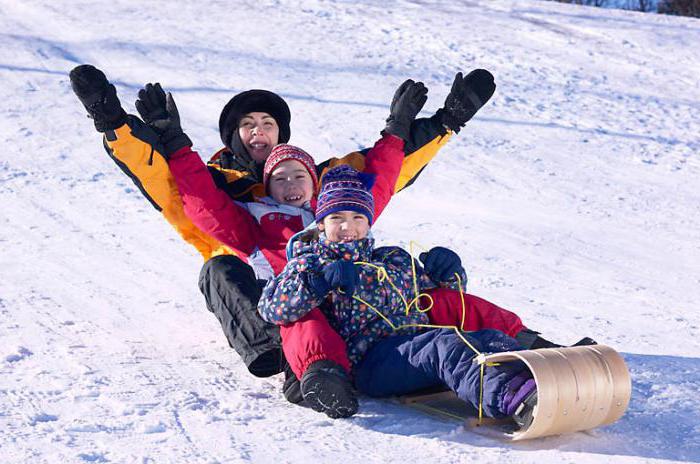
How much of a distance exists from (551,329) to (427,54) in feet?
18.7

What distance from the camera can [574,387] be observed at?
2.62 metres

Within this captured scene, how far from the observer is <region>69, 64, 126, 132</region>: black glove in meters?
3.49

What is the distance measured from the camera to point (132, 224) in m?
5.23

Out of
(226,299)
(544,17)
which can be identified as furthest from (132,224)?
(544,17)

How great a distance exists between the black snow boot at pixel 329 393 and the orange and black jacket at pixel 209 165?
1029mm

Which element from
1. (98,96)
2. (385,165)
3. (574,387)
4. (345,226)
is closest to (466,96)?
(385,165)

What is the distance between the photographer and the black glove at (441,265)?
3.30m

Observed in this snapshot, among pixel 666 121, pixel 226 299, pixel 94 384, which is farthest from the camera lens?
pixel 666 121

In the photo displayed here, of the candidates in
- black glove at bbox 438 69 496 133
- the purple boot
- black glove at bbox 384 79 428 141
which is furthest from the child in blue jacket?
black glove at bbox 438 69 496 133

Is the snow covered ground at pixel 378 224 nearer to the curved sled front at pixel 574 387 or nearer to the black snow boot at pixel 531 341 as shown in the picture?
the curved sled front at pixel 574 387

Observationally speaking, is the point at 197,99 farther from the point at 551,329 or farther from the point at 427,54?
the point at 551,329

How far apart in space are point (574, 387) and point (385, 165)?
161 cm

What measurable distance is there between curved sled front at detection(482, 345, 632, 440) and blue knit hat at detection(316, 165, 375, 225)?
30.4 inches

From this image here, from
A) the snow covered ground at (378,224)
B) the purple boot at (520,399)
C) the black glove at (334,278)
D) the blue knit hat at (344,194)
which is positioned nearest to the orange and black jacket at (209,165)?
the snow covered ground at (378,224)
